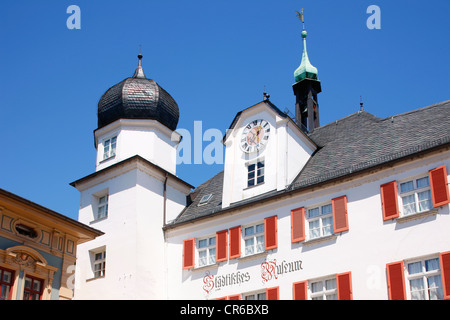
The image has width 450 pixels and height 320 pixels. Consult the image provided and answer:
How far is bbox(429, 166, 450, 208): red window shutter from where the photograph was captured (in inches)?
918

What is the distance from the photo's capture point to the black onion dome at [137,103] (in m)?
33.9

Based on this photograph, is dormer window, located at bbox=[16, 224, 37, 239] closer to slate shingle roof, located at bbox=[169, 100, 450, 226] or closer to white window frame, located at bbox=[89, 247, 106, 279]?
white window frame, located at bbox=[89, 247, 106, 279]

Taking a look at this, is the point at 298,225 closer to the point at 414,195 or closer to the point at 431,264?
the point at 414,195

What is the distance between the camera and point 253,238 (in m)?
28.3

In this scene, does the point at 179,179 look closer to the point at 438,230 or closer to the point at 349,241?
the point at 349,241

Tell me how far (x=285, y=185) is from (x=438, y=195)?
677 cm

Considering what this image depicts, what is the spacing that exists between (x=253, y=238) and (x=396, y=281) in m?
6.62

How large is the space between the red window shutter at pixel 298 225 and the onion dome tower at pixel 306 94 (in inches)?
407

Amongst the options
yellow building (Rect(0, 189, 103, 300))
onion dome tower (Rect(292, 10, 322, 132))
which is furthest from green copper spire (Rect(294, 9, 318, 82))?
yellow building (Rect(0, 189, 103, 300))

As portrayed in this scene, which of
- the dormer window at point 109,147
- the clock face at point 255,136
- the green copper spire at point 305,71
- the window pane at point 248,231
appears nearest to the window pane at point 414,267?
the window pane at point 248,231

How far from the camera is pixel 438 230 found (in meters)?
23.2

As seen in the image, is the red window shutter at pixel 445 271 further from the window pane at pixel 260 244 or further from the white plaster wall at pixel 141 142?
the white plaster wall at pixel 141 142

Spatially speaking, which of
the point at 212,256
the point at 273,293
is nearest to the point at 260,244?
the point at 273,293
